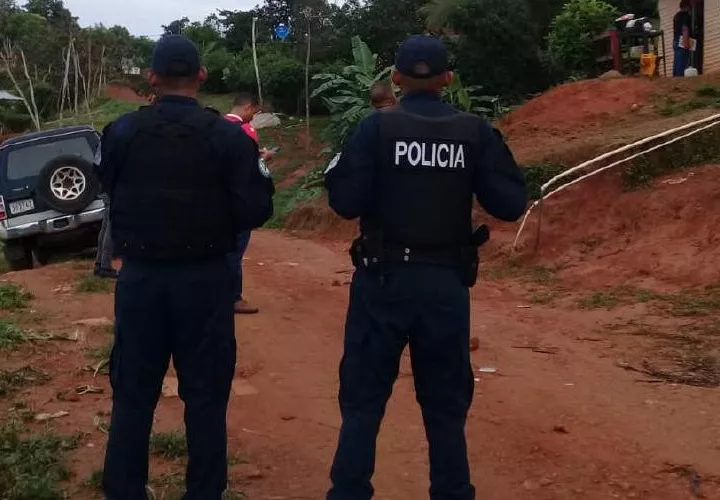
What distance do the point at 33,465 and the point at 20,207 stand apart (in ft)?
24.6

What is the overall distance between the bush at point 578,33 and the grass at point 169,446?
1534 centimetres

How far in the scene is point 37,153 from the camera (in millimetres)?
11273

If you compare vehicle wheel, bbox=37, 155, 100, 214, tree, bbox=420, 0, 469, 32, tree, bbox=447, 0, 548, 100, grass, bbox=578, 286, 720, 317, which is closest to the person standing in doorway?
tree, bbox=447, 0, 548, 100

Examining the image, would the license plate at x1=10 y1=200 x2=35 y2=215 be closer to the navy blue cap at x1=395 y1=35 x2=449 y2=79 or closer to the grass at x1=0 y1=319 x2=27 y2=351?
the grass at x1=0 y1=319 x2=27 y2=351

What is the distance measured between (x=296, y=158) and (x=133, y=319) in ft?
A: 59.5

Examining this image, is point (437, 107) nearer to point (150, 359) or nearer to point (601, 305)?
point (150, 359)

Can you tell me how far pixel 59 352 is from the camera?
6.40 m

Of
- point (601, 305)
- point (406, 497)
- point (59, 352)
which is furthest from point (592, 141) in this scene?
point (406, 497)

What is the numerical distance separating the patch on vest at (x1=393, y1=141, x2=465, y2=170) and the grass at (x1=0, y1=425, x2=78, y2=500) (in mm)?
2071

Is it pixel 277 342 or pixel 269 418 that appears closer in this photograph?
pixel 269 418

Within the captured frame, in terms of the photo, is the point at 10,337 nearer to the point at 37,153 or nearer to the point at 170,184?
the point at 170,184

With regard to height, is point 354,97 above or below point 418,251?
above

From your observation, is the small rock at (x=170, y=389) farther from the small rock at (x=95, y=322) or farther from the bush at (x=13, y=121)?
the bush at (x=13, y=121)

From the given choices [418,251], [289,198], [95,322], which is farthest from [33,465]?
[289,198]
